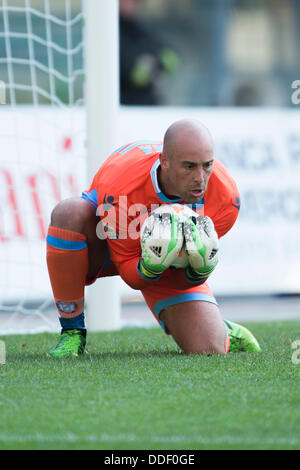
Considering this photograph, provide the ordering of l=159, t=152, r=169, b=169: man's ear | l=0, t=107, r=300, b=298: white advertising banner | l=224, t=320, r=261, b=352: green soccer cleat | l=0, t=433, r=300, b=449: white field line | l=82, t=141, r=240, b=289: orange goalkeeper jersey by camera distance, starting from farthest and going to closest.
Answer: l=0, t=107, r=300, b=298: white advertising banner
l=224, t=320, r=261, b=352: green soccer cleat
l=82, t=141, r=240, b=289: orange goalkeeper jersey
l=159, t=152, r=169, b=169: man's ear
l=0, t=433, r=300, b=449: white field line

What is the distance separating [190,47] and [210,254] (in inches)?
300

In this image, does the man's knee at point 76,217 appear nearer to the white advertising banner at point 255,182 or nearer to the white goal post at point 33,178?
the white goal post at point 33,178

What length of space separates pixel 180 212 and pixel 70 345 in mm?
850

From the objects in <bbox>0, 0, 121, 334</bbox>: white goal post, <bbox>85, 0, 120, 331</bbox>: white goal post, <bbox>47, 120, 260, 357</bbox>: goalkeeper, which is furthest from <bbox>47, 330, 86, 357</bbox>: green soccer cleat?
<bbox>0, 0, 121, 334</bbox>: white goal post

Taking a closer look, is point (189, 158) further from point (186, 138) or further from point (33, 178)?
point (33, 178)

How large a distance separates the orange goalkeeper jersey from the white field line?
1261mm

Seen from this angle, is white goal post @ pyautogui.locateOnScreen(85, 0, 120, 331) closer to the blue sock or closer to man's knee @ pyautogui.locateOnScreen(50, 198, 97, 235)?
the blue sock

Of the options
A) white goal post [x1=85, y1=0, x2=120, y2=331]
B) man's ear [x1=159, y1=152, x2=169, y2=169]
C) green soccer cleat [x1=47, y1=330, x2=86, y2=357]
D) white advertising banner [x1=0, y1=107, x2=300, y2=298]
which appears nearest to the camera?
man's ear [x1=159, y1=152, x2=169, y2=169]

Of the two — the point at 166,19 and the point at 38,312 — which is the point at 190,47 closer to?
the point at 166,19

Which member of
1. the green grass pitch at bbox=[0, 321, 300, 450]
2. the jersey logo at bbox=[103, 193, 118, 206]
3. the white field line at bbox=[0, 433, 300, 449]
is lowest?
the green grass pitch at bbox=[0, 321, 300, 450]

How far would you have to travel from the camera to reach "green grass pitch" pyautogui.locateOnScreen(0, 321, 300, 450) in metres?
2.40

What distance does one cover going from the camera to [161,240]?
11.1 feet

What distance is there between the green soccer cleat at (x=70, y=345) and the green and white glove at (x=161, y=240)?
0.64 metres

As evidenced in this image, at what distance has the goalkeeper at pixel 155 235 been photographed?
11.3 ft
